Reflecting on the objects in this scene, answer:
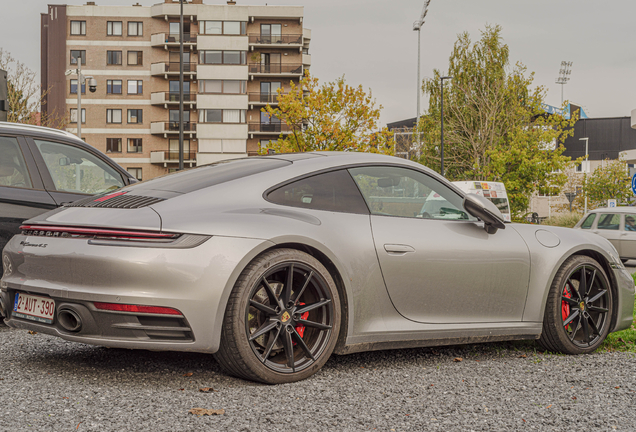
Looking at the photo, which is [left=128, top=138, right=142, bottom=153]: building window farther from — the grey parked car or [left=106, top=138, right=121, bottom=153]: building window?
the grey parked car

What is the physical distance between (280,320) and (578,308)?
2.59m

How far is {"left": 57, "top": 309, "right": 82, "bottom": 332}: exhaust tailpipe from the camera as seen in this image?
3494 millimetres

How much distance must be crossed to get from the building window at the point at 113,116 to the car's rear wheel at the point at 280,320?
60627 millimetres

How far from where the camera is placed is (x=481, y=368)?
4371mm

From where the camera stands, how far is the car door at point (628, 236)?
17.7 m

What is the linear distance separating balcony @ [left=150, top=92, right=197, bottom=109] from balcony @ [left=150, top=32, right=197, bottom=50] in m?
4.32

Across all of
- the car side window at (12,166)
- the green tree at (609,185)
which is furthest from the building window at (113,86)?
the car side window at (12,166)

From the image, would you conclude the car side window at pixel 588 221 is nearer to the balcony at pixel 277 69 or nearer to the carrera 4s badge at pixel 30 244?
the carrera 4s badge at pixel 30 244

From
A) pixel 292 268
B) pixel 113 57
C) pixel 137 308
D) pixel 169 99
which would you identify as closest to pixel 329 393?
pixel 292 268

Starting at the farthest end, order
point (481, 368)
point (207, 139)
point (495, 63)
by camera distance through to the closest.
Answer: point (207, 139) → point (495, 63) → point (481, 368)

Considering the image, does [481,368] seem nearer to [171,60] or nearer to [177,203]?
[177,203]

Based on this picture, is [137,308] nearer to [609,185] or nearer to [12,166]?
[12,166]

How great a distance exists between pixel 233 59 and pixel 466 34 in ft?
81.9

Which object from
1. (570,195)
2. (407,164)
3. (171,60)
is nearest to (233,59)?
(171,60)
